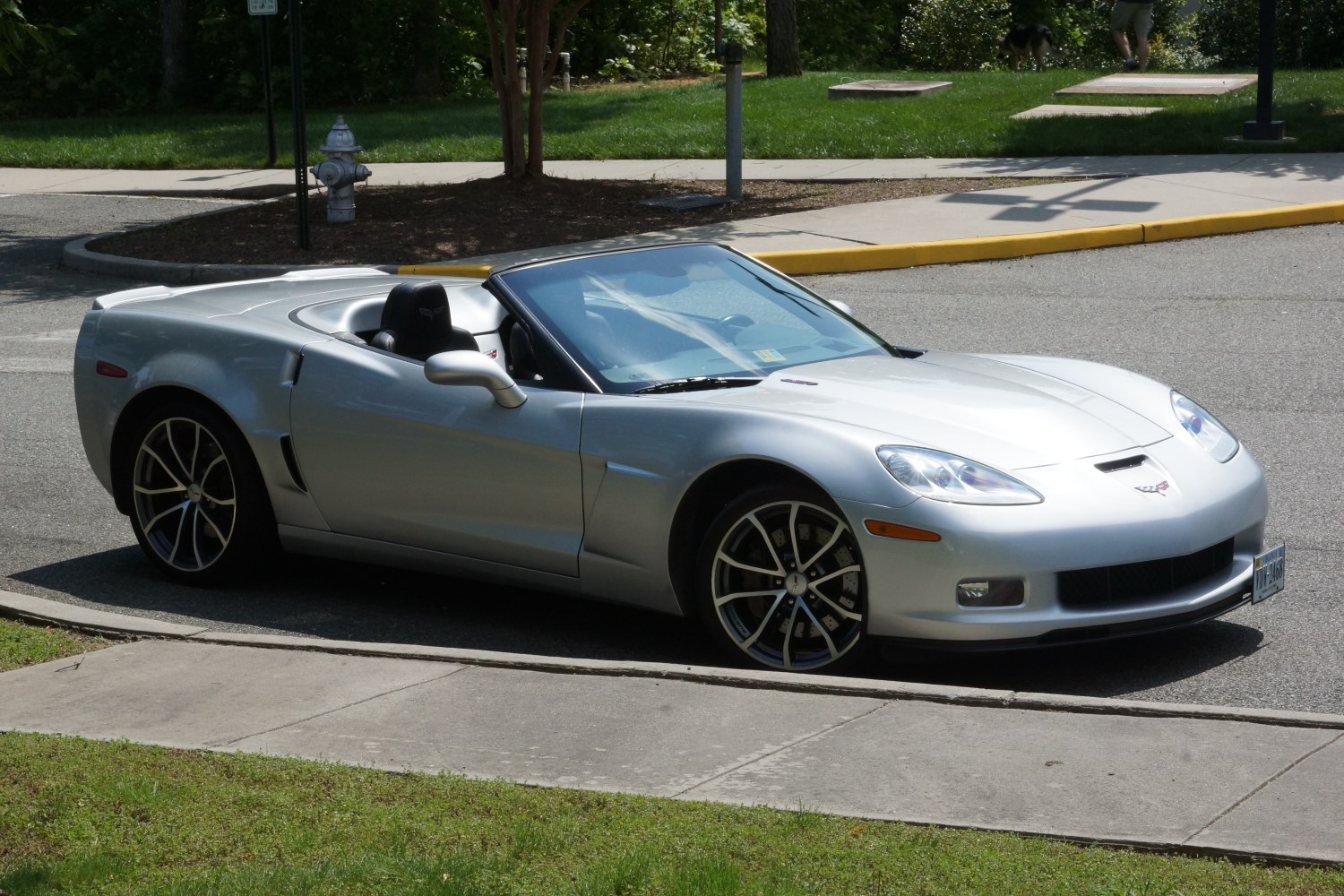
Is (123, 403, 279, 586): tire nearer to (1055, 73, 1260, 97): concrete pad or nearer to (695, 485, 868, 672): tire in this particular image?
(695, 485, 868, 672): tire

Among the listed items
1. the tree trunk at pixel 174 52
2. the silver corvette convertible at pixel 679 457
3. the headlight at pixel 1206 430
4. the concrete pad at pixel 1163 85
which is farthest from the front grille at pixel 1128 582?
the tree trunk at pixel 174 52

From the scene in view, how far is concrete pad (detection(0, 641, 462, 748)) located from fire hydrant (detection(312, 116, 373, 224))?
10618mm

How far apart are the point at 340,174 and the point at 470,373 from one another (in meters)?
10.5

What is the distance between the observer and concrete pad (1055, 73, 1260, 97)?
71.0ft

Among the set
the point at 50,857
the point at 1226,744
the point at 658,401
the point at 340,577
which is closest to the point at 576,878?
the point at 50,857

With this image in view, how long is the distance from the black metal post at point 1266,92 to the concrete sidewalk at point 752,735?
44.4 feet

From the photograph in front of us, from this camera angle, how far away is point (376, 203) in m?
17.1

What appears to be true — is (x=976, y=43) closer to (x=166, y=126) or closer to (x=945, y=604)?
(x=166, y=126)

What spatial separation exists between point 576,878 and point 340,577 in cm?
369

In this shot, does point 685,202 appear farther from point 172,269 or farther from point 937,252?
point 172,269

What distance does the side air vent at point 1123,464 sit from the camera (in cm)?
529

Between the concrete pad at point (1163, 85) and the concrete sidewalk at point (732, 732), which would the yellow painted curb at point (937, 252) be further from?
the concrete pad at point (1163, 85)

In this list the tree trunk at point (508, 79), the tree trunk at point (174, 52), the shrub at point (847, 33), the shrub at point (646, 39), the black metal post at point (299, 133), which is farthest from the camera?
the shrub at point (847, 33)

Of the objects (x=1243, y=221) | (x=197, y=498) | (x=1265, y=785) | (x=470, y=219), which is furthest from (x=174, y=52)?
(x=1265, y=785)
